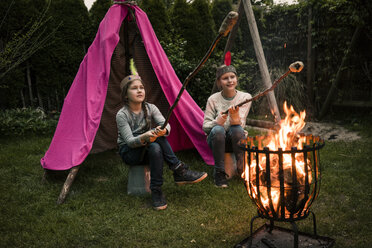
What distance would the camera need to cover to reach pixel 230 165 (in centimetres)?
352

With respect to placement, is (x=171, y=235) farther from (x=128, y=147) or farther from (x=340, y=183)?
(x=340, y=183)

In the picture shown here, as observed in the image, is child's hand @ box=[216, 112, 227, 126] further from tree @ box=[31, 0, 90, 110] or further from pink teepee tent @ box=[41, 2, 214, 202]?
tree @ box=[31, 0, 90, 110]

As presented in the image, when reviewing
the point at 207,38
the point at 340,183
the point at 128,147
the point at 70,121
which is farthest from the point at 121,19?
the point at 207,38

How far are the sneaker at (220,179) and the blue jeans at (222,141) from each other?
4 centimetres

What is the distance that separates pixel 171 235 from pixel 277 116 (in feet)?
Result: 6.17

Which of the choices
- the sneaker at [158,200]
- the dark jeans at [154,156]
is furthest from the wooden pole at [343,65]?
the sneaker at [158,200]

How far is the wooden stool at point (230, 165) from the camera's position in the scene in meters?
3.51

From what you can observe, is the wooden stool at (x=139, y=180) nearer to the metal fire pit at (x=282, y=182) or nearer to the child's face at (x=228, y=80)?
the child's face at (x=228, y=80)

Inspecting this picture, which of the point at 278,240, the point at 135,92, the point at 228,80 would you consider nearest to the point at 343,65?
the point at 228,80

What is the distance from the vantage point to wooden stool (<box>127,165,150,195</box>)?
320 centimetres

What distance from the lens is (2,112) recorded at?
582 centimetres

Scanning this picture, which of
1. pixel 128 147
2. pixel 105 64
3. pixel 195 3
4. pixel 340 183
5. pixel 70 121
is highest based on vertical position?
pixel 195 3

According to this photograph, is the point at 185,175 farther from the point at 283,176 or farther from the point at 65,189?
the point at 283,176

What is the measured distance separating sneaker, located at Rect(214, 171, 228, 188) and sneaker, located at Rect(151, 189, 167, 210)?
62cm
